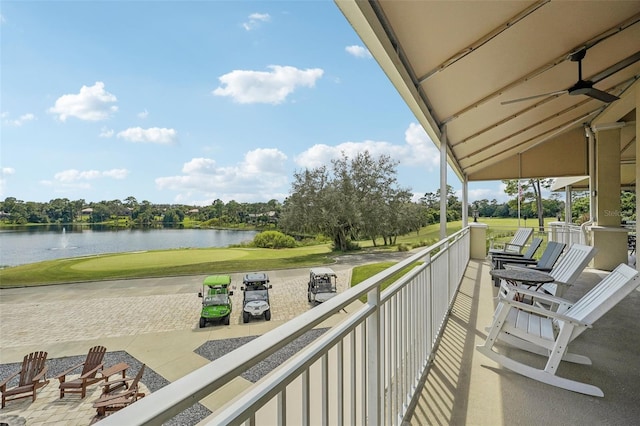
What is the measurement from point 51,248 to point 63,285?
37.4 ft

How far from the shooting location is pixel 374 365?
1.34 metres

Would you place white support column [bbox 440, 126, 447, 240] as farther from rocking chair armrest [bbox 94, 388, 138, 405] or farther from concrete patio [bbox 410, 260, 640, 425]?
rocking chair armrest [bbox 94, 388, 138, 405]

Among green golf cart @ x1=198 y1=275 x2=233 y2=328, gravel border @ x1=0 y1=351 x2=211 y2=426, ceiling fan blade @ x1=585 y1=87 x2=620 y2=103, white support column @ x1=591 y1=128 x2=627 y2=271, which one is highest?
ceiling fan blade @ x1=585 y1=87 x2=620 y2=103

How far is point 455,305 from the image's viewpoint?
3955 millimetres

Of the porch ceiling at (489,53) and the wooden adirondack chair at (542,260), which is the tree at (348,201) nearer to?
the porch ceiling at (489,53)

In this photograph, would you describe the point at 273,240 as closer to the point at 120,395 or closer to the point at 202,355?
the point at 202,355

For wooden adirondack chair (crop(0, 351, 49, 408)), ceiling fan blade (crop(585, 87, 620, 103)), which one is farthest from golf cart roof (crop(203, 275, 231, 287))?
ceiling fan blade (crop(585, 87, 620, 103))

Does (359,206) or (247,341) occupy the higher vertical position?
(359,206)

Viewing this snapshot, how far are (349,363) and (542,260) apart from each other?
4222mm

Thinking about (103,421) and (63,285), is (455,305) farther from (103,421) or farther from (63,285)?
(63,285)

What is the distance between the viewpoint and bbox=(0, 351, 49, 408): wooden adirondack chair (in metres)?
9.07

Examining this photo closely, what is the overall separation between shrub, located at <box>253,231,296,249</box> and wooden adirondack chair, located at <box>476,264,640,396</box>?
2965 centimetres

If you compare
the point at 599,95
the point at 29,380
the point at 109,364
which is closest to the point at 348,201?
the point at 109,364

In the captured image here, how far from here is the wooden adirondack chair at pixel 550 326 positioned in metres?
2.04
